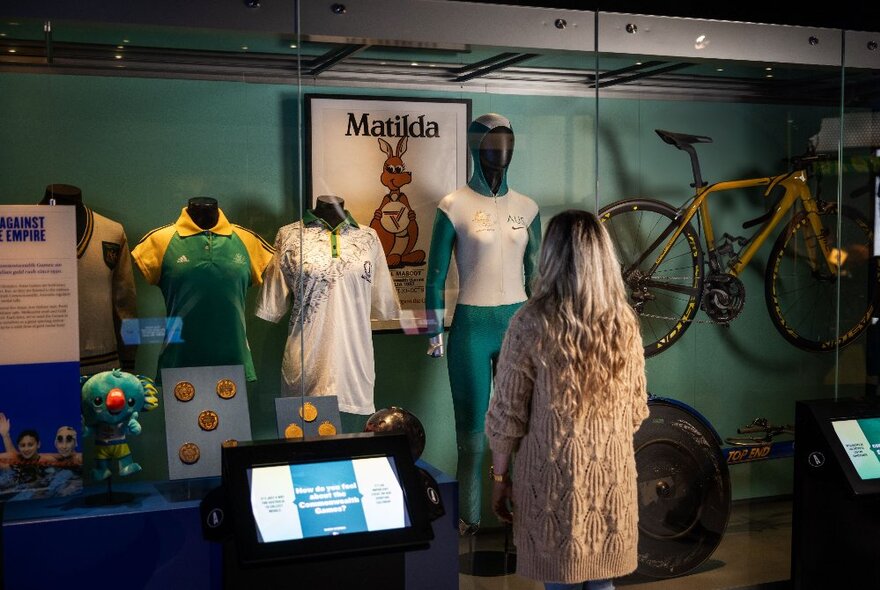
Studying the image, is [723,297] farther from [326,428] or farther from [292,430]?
[292,430]

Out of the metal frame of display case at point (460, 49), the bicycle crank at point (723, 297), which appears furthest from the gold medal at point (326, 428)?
the bicycle crank at point (723, 297)

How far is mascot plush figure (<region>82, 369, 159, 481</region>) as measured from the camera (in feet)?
10.8

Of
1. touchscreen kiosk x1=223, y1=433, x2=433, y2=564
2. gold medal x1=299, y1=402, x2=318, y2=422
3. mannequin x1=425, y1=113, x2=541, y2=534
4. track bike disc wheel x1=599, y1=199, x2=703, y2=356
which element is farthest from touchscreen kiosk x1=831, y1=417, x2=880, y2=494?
gold medal x1=299, y1=402, x2=318, y2=422

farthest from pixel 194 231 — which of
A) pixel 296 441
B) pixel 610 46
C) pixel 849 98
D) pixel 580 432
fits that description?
pixel 849 98

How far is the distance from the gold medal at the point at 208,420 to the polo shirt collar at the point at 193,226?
59cm

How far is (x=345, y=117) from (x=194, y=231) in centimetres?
66

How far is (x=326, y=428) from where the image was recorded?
361 centimetres

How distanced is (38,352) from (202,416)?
557 millimetres

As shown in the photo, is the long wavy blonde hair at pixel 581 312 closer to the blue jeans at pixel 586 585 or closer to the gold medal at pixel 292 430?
the blue jeans at pixel 586 585

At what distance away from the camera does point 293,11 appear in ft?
11.5

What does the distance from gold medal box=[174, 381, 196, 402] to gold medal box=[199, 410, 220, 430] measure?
2.7 inches

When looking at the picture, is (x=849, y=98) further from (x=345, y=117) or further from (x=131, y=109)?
(x=131, y=109)

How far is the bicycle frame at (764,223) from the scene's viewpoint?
432 cm

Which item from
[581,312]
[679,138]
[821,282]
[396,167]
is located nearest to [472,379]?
[396,167]
